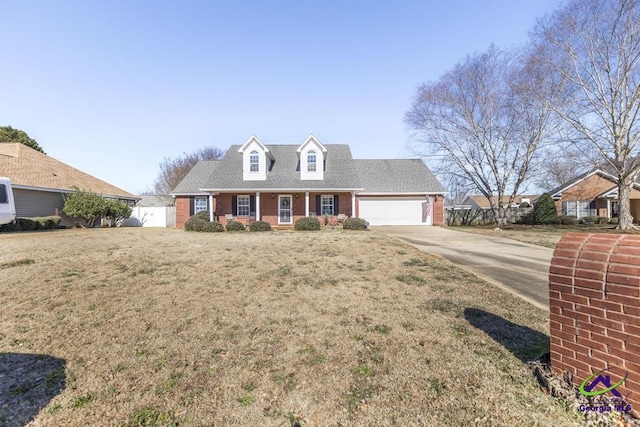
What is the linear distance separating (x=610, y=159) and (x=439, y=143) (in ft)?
34.6

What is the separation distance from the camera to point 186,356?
10.9 feet

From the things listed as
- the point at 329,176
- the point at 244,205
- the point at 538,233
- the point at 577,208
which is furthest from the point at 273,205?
the point at 577,208

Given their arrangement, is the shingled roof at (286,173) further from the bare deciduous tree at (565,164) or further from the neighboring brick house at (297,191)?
the bare deciduous tree at (565,164)

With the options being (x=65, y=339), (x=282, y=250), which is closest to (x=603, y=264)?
(x=65, y=339)

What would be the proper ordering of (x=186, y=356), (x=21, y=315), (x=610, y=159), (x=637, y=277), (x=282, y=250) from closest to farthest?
(x=637, y=277), (x=186, y=356), (x=21, y=315), (x=282, y=250), (x=610, y=159)

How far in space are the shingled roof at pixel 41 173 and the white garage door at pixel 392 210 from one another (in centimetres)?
2140

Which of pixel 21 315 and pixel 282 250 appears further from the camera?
pixel 282 250

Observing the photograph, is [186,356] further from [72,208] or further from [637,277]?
[72,208]

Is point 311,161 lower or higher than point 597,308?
higher

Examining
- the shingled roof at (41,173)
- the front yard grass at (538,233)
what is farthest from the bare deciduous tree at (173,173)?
the front yard grass at (538,233)

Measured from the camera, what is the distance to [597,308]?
2.42 m

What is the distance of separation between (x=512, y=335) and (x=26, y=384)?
5.42m

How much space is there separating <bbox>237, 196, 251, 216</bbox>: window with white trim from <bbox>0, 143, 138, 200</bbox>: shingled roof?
1219 centimetres

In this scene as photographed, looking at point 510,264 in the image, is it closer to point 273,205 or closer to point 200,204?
point 273,205
